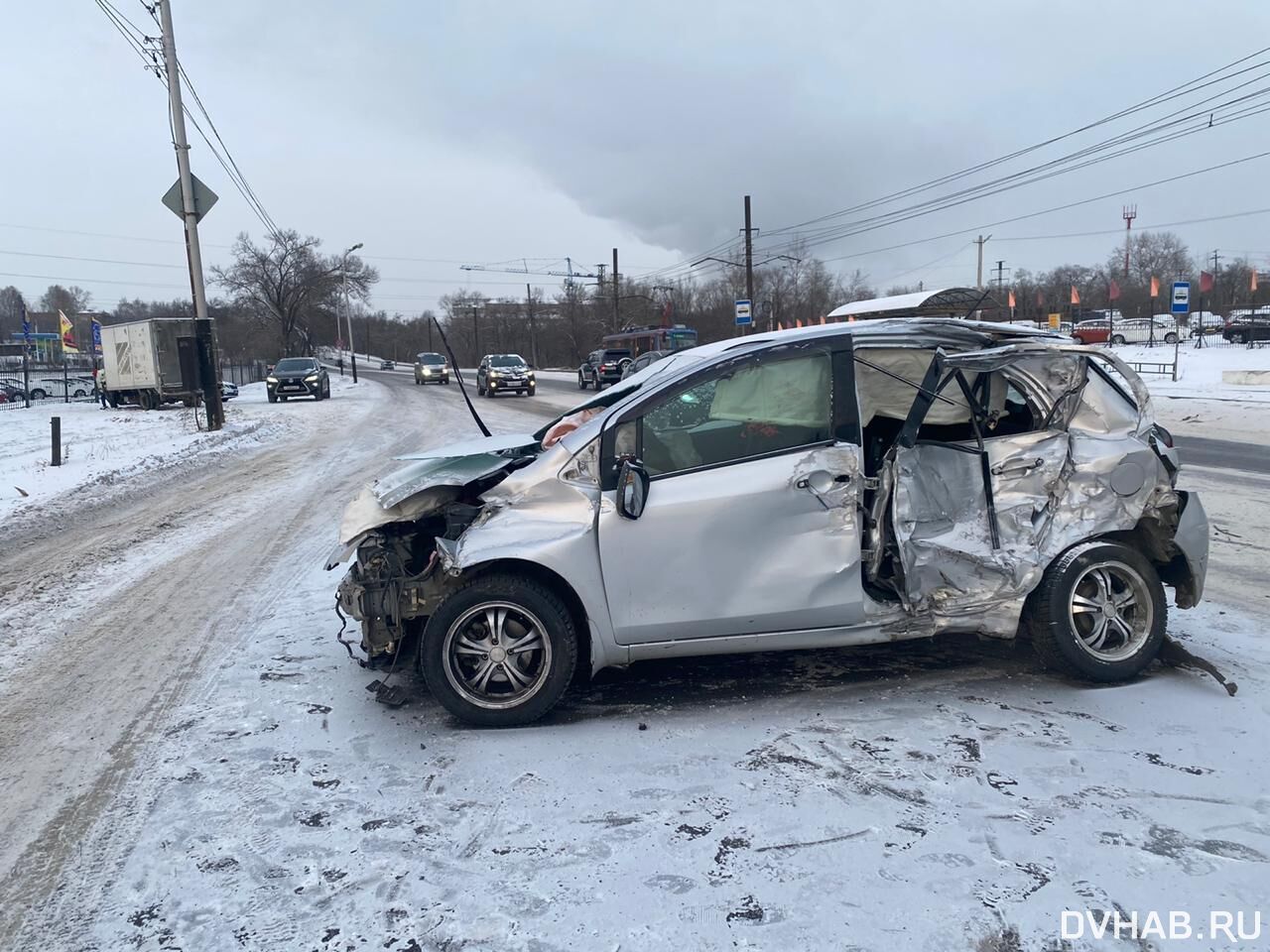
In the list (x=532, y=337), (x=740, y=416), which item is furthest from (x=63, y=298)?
(x=740, y=416)

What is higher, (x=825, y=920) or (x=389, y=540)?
(x=389, y=540)

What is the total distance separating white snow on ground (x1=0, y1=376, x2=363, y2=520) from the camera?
Answer: 1226cm

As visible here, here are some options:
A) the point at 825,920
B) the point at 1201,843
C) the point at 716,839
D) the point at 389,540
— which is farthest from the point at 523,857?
the point at 1201,843

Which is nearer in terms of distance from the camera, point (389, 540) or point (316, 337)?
point (389, 540)

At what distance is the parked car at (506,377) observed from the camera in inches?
1267

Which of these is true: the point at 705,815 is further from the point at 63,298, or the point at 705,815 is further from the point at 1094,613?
the point at 63,298

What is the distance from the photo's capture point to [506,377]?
106ft

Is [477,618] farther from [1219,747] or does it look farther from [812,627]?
[1219,747]

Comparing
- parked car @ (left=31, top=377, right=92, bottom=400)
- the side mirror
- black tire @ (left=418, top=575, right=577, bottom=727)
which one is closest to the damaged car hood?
black tire @ (left=418, top=575, right=577, bottom=727)

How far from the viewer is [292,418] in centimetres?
2466

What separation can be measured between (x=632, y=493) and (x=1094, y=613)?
2.47 m

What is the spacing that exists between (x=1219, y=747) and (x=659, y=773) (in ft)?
7.97

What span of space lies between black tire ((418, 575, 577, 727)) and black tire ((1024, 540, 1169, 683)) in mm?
2410

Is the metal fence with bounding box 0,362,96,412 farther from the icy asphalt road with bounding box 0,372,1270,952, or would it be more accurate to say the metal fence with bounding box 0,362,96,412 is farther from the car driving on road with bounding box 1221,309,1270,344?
the car driving on road with bounding box 1221,309,1270,344
